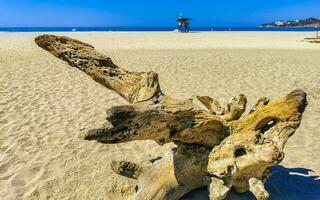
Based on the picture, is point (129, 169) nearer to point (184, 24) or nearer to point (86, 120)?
point (86, 120)

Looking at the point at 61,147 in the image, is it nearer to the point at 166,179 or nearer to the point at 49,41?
the point at 49,41

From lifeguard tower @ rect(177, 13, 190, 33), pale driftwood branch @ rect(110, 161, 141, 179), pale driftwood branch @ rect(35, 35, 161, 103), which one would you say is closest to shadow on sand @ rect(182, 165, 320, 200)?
pale driftwood branch @ rect(110, 161, 141, 179)

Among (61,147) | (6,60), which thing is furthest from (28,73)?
(61,147)

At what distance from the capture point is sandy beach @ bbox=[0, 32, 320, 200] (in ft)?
17.1

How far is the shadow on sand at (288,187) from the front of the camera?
4.56m

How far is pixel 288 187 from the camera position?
16.4 ft

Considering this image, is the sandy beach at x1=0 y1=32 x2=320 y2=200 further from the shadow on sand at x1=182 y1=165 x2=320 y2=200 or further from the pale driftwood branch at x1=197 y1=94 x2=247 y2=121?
the pale driftwood branch at x1=197 y1=94 x2=247 y2=121

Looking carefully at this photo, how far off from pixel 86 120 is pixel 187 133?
15.2 feet

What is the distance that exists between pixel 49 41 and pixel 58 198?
6.58ft

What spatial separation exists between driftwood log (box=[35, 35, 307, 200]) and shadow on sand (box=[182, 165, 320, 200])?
0.17 metres

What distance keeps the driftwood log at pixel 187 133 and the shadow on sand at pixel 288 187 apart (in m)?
0.17

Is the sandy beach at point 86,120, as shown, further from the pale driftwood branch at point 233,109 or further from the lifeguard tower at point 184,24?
the lifeguard tower at point 184,24

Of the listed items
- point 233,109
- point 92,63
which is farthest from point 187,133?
point 92,63

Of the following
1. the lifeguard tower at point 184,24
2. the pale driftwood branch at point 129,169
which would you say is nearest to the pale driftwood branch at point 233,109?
the pale driftwood branch at point 129,169
